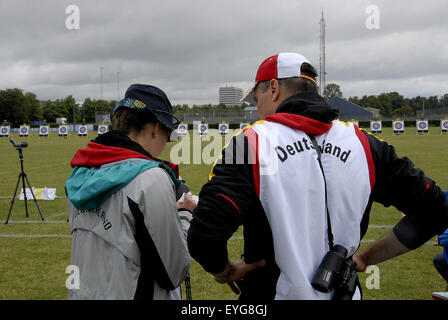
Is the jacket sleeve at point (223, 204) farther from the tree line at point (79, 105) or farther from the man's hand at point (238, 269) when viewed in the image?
the tree line at point (79, 105)

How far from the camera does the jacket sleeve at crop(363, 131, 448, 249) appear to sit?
5.44ft

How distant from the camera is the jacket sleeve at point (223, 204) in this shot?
55.0 inches

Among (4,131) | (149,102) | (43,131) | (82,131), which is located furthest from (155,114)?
(4,131)

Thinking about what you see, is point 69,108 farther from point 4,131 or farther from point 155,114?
point 155,114

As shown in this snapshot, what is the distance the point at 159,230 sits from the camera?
1.68 m

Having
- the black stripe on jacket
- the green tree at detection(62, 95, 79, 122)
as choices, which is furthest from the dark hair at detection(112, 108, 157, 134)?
the green tree at detection(62, 95, 79, 122)

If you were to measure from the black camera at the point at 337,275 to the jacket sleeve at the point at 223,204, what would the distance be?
378 mm

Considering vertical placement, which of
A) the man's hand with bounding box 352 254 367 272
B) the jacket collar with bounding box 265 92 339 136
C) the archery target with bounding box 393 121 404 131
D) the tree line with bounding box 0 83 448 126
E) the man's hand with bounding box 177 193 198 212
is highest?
the tree line with bounding box 0 83 448 126

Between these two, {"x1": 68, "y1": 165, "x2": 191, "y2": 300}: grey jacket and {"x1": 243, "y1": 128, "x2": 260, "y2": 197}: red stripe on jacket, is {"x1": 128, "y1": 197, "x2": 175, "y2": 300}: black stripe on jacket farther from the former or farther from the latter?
{"x1": 243, "y1": 128, "x2": 260, "y2": 197}: red stripe on jacket

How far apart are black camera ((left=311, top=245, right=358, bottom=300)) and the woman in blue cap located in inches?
25.6

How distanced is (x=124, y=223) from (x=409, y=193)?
131cm

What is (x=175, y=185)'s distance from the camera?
1875mm

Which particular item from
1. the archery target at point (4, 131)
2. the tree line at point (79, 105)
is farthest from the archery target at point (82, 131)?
the tree line at point (79, 105)

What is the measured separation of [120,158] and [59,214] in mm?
6459
